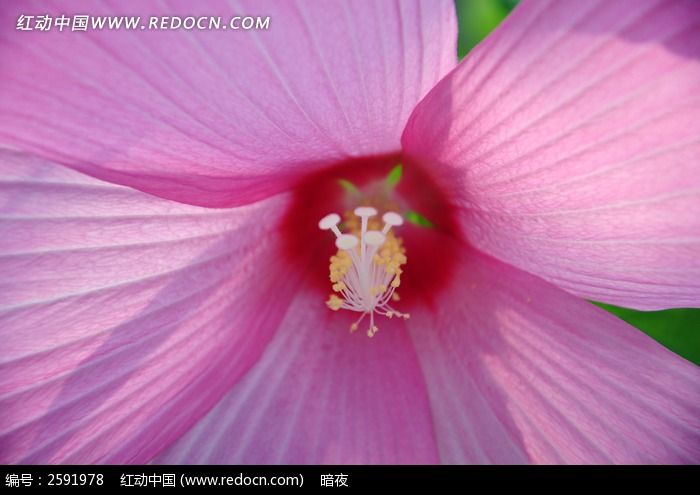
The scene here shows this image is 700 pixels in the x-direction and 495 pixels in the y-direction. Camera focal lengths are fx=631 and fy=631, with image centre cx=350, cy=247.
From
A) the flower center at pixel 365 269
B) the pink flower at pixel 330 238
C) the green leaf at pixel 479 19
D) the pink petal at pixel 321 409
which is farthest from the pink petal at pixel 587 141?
the green leaf at pixel 479 19

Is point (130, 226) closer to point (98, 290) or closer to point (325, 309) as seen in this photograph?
point (98, 290)

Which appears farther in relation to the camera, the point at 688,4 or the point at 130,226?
the point at 130,226

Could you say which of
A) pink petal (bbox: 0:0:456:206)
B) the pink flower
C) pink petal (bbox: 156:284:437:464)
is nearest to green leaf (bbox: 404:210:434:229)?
the pink flower

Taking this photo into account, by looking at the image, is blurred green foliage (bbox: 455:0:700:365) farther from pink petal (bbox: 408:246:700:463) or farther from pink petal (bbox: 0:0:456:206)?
pink petal (bbox: 0:0:456:206)

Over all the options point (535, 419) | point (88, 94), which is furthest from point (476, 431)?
point (88, 94)

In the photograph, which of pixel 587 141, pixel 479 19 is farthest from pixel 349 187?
pixel 587 141

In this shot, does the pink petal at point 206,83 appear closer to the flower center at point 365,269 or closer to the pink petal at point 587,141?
the pink petal at point 587,141
